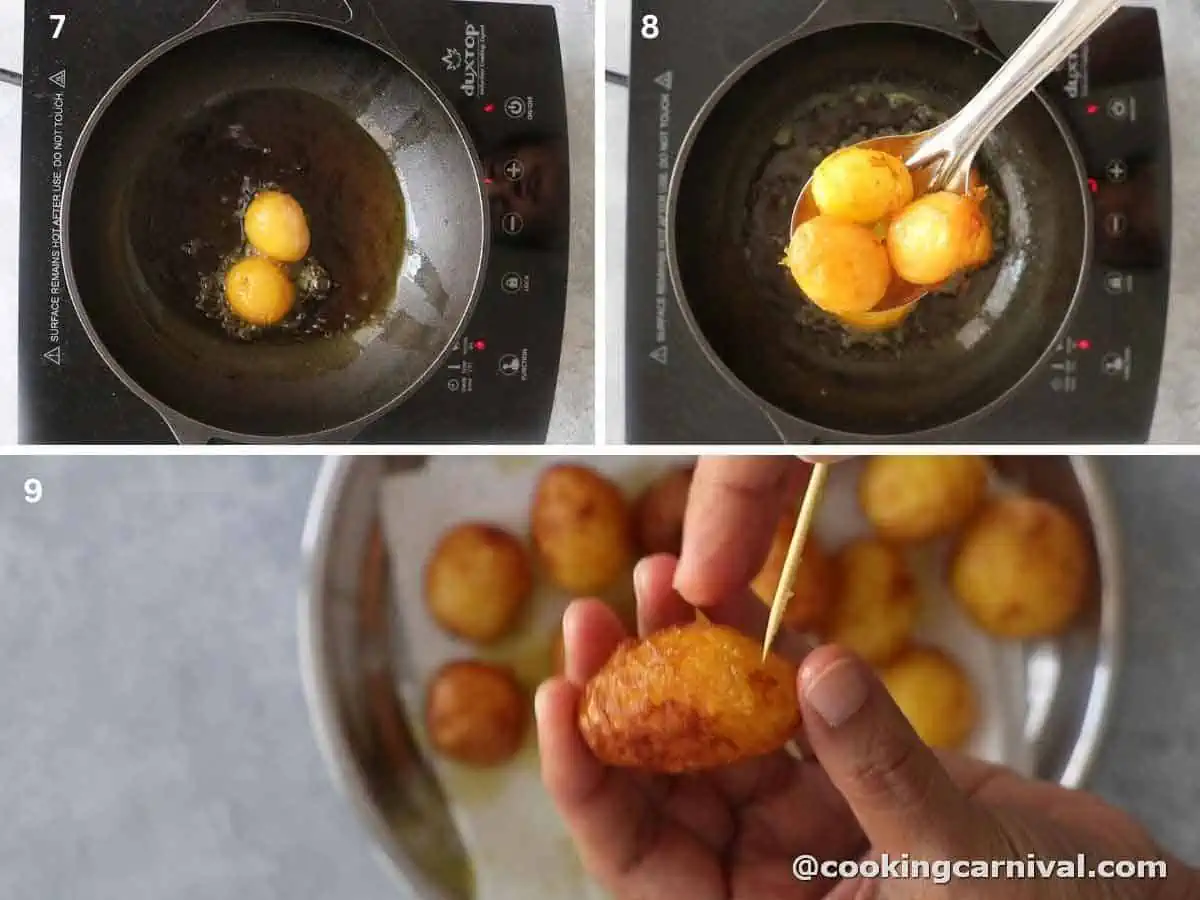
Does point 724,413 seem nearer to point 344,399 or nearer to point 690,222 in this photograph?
point 690,222

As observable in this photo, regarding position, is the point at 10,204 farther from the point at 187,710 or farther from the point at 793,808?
the point at 793,808

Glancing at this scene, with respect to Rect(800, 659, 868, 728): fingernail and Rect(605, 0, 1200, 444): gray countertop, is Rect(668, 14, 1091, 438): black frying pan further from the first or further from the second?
Rect(800, 659, 868, 728): fingernail

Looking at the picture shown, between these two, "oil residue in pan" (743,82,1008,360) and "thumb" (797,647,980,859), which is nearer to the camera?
"thumb" (797,647,980,859)

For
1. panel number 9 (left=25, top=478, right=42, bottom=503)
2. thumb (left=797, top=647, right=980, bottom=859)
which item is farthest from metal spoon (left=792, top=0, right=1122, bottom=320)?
panel number 9 (left=25, top=478, right=42, bottom=503)

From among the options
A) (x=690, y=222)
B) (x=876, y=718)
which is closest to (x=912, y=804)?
(x=876, y=718)

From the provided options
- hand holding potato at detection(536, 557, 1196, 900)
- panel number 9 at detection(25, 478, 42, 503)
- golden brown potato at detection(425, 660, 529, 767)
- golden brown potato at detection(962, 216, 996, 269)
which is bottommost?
hand holding potato at detection(536, 557, 1196, 900)

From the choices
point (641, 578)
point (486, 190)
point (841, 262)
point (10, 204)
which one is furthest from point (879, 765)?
point (10, 204)
